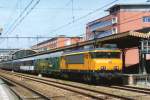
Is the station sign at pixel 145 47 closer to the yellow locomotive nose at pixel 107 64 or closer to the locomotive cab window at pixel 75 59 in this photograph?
the yellow locomotive nose at pixel 107 64

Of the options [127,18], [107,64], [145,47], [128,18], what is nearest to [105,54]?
[107,64]

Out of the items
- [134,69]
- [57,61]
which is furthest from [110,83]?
[134,69]

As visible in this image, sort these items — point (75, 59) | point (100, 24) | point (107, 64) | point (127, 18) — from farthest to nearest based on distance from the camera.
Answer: point (100, 24) < point (127, 18) < point (75, 59) < point (107, 64)

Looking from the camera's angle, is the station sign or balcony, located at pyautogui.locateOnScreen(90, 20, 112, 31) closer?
the station sign

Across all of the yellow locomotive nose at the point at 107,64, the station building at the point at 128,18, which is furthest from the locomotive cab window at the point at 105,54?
the station building at the point at 128,18

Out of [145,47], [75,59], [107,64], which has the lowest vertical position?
[107,64]

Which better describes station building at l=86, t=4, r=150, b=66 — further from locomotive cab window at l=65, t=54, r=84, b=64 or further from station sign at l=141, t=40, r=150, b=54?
station sign at l=141, t=40, r=150, b=54

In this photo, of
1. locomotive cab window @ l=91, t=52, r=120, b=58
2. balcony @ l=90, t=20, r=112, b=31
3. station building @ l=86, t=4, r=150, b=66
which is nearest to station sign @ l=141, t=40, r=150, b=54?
locomotive cab window @ l=91, t=52, r=120, b=58

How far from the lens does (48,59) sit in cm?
4550

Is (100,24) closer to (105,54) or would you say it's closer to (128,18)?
(128,18)

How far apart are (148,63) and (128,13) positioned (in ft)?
151

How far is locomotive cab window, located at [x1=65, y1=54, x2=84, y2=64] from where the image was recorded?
31.0m

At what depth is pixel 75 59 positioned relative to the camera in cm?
3262

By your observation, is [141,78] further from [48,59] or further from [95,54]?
[48,59]
